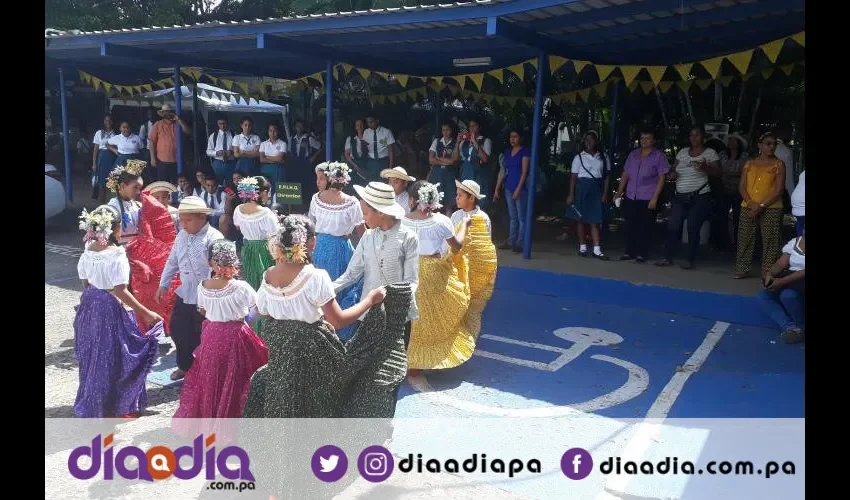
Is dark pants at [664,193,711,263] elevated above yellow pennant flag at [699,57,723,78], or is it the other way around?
yellow pennant flag at [699,57,723,78]

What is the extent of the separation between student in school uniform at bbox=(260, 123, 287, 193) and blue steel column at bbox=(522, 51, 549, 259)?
4.45m

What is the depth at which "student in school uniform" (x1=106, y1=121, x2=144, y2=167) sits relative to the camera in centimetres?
1269

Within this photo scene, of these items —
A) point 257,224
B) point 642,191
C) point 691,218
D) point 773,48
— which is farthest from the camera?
point 642,191

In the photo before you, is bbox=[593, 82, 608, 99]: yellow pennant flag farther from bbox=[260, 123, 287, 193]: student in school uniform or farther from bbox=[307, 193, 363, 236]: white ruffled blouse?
bbox=[307, 193, 363, 236]: white ruffled blouse

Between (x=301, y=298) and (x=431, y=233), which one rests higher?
(x=431, y=233)

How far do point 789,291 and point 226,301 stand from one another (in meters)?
4.69

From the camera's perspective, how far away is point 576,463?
13.8 feet

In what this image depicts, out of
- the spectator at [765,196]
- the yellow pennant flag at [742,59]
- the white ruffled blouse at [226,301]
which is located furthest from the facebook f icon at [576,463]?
the yellow pennant flag at [742,59]

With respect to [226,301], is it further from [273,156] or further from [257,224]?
[273,156]

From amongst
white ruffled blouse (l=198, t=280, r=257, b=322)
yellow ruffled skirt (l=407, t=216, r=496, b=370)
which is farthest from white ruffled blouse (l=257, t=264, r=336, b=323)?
yellow ruffled skirt (l=407, t=216, r=496, b=370)

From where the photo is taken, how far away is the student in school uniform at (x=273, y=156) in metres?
11.3

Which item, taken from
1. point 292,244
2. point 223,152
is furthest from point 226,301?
point 223,152

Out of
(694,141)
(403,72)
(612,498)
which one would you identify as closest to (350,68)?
(403,72)

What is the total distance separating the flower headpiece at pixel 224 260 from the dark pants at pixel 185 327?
113 cm
